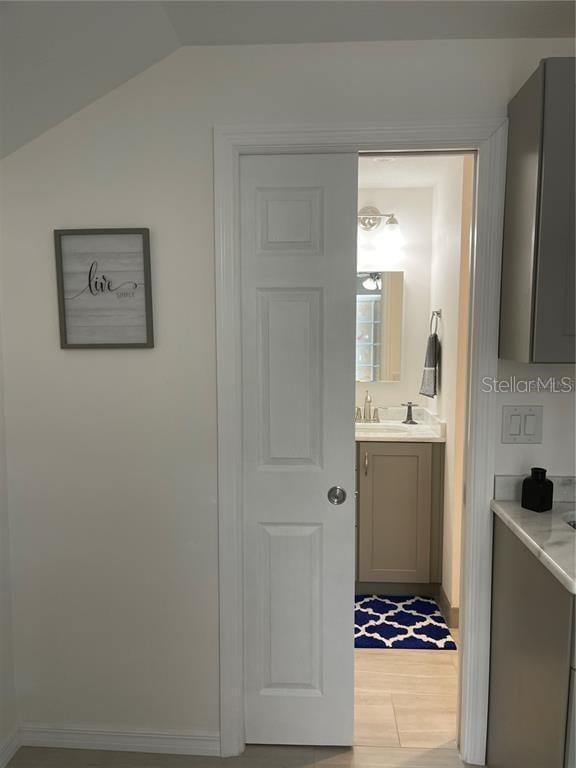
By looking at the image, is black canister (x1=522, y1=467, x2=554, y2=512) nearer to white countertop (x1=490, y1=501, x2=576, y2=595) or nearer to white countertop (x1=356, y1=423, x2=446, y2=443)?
white countertop (x1=490, y1=501, x2=576, y2=595)

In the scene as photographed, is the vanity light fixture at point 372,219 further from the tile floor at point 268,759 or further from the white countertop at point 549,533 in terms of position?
the tile floor at point 268,759

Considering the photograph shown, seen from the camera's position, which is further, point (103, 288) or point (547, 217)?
point (103, 288)

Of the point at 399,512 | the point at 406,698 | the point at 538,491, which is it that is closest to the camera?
the point at 538,491

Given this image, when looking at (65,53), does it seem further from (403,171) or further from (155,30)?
(403,171)

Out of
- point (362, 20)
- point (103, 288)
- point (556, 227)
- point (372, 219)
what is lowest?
point (103, 288)

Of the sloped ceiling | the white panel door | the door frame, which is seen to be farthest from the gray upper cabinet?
the sloped ceiling

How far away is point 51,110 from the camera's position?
1939 mm

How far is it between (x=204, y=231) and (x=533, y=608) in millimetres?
1528

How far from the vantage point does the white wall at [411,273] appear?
12.4ft

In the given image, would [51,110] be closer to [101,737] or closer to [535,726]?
[101,737]

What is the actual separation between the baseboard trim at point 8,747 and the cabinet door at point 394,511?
185 centimetres

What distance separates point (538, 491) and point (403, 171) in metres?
2.13

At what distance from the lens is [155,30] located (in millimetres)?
1809

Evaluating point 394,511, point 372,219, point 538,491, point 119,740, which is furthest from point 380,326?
point 119,740
